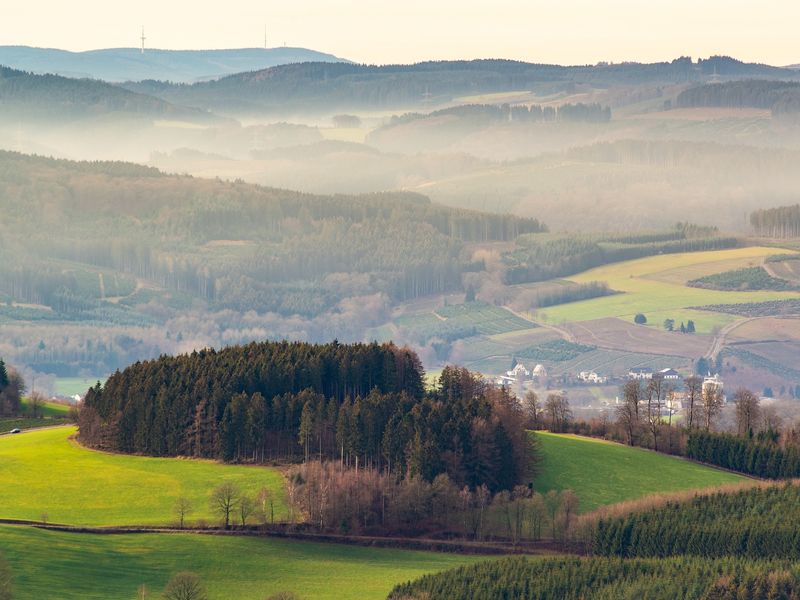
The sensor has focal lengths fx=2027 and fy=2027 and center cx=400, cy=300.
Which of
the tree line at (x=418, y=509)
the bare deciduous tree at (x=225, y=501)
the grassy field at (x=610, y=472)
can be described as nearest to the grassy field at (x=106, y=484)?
the bare deciduous tree at (x=225, y=501)

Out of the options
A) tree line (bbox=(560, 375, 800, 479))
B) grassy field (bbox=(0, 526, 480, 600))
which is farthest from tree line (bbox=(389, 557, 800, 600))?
tree line (bbox=(560, 375, 800, 479))

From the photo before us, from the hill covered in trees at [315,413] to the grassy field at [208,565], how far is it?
60.4 feet

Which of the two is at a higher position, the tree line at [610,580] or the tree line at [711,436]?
the tree line at [711,436]

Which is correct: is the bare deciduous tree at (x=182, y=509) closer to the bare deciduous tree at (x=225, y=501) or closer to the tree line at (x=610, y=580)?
the bare deciduous tree at (x=225, y=501)

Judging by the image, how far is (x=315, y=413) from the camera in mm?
168750

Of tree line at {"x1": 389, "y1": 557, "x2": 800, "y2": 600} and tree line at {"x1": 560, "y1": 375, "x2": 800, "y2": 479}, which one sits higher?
tree line at {"x1": 560, "y1": 375, "x2": 800, "y2": 479}

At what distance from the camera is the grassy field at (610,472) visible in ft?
543

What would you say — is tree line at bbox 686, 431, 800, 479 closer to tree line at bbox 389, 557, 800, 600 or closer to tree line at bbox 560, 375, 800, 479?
tree line at bbox 560, 375, 800, 479

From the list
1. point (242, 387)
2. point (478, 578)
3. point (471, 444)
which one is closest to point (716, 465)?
point (471, 444)

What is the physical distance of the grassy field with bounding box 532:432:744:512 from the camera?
543ft

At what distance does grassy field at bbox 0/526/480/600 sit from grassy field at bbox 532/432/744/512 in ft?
78.0

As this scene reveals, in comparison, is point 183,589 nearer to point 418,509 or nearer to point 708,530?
point 418,509

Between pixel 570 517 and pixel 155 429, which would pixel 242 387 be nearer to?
pixel 155 429

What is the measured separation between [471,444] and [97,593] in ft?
148
